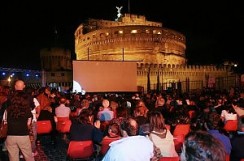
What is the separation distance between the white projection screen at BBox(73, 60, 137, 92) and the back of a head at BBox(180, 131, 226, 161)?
71.4ft

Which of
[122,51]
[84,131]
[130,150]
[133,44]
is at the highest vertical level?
[133,44]

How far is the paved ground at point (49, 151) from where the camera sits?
8486 millimetres

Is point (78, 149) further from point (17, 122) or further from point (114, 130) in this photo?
point (17, 122)

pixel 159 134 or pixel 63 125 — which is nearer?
pixel 159 134

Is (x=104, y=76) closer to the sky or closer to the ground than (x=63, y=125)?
closer to the sky

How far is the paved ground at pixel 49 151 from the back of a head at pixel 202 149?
678cm

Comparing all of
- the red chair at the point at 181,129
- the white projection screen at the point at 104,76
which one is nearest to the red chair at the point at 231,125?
the red chair at the point at 181,129

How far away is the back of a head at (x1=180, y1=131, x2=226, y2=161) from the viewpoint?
1912 mm

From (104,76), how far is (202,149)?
22731 millimetres

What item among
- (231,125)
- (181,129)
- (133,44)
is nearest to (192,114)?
(231,125)

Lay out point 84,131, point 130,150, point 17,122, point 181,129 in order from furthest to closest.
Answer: point 181,129 < point 84,131 < point 17,122 < point 130,150

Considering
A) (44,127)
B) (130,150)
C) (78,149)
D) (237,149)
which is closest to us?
(130,150)

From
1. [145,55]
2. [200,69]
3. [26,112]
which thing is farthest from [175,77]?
[26,112]

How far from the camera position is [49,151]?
370 inches
